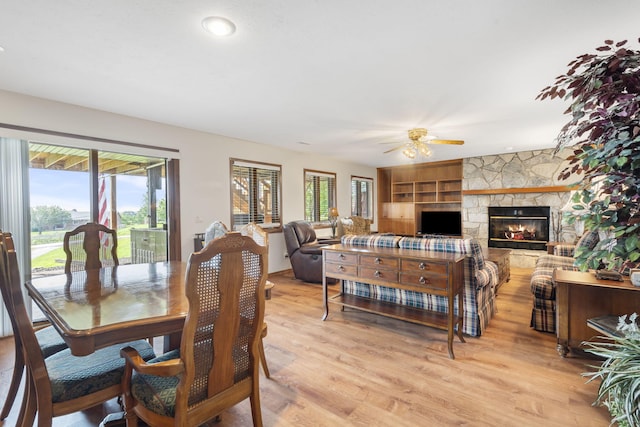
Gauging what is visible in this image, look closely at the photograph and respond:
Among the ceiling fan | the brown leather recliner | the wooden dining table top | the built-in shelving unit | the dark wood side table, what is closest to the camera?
the wooden dining table top

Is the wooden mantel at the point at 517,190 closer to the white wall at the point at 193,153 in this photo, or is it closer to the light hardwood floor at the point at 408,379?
the white wall at the point at 193,153

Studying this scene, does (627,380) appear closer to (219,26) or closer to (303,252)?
(219,26)

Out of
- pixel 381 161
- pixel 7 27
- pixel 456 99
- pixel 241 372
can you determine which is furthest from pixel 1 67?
pixel 381 161

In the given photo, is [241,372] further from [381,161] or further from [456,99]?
[381,161]

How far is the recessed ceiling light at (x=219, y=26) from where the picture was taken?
70.8 inches

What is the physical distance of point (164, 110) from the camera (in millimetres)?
3465

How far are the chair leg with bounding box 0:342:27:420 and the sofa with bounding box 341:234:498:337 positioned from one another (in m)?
2.77

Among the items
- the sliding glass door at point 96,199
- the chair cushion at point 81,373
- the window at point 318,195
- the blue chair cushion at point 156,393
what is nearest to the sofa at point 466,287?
the blue chair cushion at point 156,393

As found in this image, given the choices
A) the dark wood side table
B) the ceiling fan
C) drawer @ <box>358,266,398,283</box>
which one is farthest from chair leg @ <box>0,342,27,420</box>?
the dark wood side table

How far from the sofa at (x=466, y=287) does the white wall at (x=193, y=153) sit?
102 inches

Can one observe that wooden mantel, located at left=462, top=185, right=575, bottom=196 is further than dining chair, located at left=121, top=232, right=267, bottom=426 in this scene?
Yes

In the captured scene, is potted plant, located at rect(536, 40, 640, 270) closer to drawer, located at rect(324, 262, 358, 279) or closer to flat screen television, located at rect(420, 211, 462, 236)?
drawer, located at rect(324, 262, 358, 279)

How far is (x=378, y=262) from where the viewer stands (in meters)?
2.88

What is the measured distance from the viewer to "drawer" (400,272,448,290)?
8.20 ft
